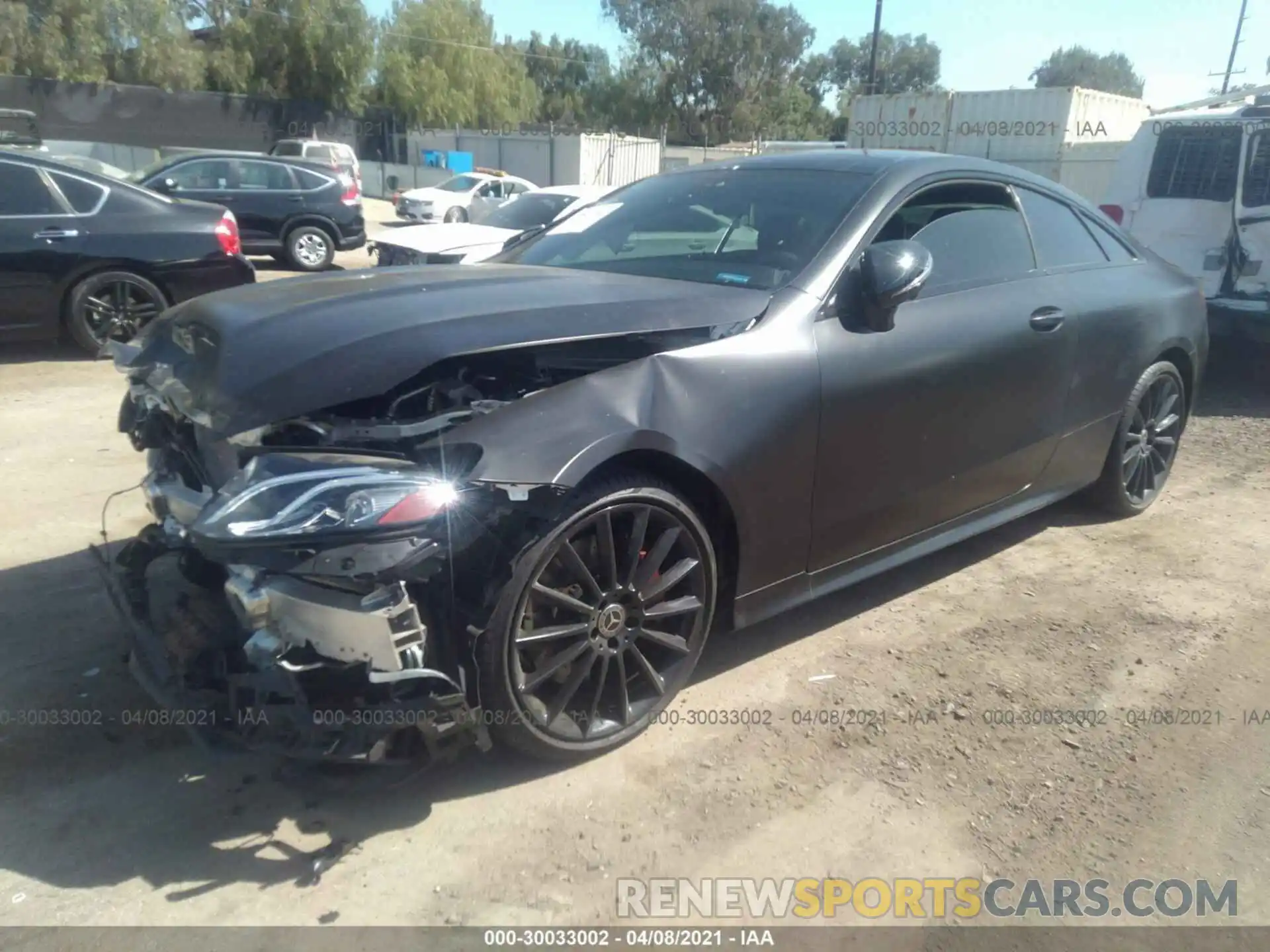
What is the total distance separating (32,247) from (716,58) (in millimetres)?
54115

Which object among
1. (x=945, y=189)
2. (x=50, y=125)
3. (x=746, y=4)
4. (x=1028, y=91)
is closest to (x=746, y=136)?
(x=746, y=4)

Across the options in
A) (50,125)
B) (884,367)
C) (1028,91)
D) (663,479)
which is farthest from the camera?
(50,125)

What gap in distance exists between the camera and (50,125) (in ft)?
116

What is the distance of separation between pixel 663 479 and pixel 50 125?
132 ft

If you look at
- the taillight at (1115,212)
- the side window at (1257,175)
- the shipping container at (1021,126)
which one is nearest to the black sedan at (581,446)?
the side window at (1257,175)

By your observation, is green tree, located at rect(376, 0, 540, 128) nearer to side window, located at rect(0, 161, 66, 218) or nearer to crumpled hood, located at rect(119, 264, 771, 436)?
side window, located at rect(0, 161, 66, 218)

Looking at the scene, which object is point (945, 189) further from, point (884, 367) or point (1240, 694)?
point (1240, 694)

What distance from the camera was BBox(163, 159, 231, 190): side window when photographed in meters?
13.0

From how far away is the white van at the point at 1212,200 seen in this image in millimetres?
7324

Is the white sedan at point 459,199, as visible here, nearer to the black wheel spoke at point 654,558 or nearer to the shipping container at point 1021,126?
the shipping container at point 1021,126

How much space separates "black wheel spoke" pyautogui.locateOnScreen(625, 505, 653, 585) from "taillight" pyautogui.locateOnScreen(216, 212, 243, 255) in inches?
241

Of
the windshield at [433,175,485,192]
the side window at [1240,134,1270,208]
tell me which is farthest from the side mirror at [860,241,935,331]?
the windshield at [433,175,485,192]

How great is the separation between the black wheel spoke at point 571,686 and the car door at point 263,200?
11921 mm

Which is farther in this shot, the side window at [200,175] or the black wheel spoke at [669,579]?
the side window at [200,175]
